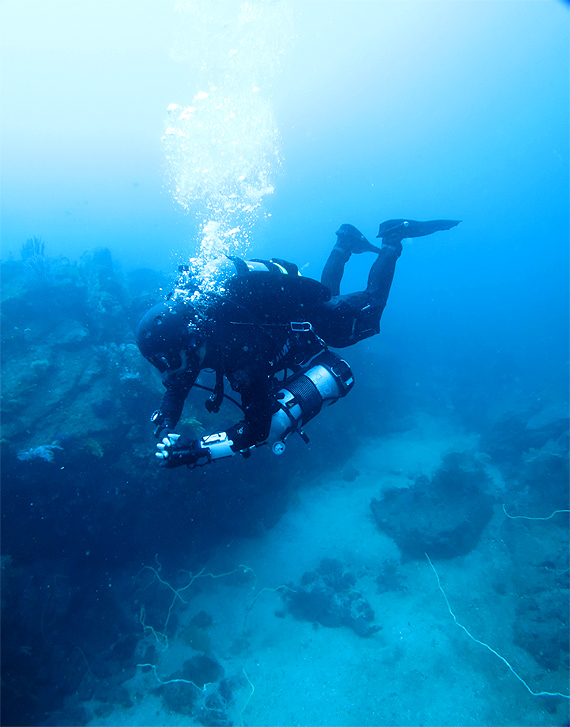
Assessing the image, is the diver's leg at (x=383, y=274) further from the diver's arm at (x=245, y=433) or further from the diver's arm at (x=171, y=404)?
the diver's arm at (x=171, y=404)

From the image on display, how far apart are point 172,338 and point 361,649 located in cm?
767

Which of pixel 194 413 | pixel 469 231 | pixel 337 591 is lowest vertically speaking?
pixel 469 231

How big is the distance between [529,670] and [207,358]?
859cm

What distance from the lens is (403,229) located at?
5.58m

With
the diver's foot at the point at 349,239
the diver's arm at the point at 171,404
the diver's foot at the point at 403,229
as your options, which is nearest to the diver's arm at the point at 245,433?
the diver's arm at the point at 171,404

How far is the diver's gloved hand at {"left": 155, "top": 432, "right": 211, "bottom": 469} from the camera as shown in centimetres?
274

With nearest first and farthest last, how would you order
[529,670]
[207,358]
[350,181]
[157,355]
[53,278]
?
[157,355] < [207,358] < [529,670] < [53,278] < [350,181]

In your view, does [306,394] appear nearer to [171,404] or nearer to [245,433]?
[245,433]

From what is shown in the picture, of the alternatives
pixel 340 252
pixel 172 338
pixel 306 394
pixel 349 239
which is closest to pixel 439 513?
pixel 306 394

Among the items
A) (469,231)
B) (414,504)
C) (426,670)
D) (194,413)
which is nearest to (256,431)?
(194,413)

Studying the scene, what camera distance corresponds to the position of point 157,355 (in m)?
3.02

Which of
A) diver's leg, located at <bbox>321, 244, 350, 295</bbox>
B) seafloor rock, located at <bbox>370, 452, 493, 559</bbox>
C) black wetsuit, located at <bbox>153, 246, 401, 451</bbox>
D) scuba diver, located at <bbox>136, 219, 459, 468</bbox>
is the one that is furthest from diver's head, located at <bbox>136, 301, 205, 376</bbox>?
seafloor rock, located at <bbox>370, 452, 493, 559</bbox>

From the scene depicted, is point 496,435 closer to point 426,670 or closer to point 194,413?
point 426,670

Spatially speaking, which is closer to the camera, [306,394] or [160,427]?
[160,427]
